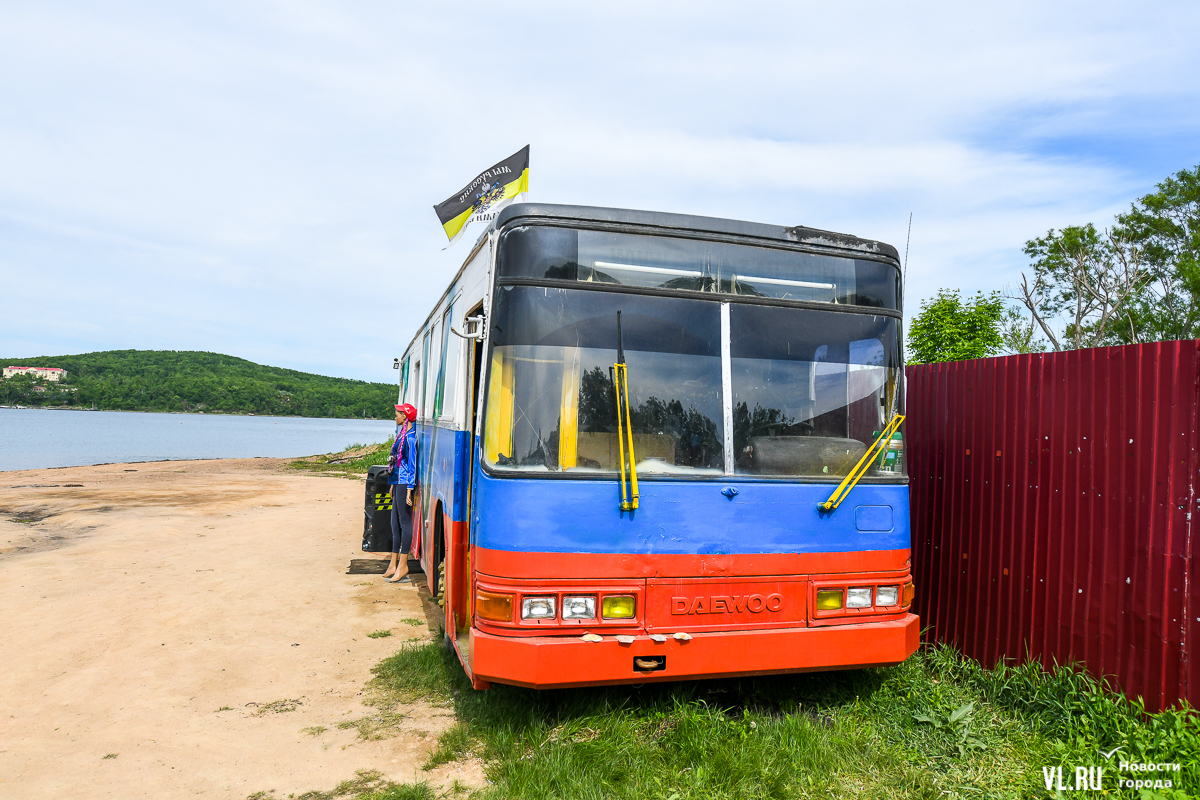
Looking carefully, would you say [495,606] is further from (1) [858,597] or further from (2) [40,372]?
(2) [40,372]

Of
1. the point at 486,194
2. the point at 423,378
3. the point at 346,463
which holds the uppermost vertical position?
the point at 486,194

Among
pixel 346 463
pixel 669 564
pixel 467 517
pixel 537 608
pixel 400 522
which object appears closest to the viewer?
pixel 537 608

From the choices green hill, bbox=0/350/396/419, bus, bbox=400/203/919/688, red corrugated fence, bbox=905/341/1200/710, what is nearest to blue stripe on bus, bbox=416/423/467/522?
bus, bbox=400/203/919/688

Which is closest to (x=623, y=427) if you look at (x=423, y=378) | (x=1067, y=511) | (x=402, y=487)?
(x=1067, y=511)

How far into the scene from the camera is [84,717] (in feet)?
15.3

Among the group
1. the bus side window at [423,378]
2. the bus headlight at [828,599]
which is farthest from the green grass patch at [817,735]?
the bus side window at [423,378]

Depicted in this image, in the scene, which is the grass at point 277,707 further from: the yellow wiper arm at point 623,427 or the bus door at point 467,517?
the yellow wiper arm at point 623,427

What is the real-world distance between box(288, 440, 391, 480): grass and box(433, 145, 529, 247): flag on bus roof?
17.4m

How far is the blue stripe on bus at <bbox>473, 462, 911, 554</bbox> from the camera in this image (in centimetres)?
374

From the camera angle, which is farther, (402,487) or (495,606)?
(402,487)

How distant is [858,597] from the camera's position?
4.13m

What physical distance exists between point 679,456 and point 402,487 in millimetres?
6062

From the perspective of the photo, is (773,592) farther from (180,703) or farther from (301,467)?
(301,467)

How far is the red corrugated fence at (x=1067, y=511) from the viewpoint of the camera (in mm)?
3830
